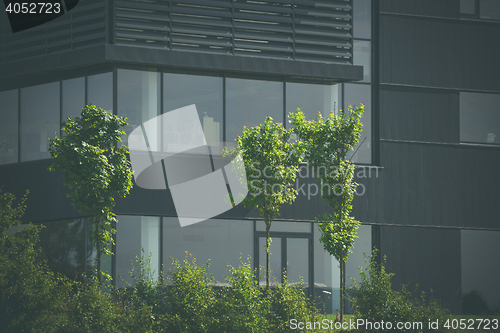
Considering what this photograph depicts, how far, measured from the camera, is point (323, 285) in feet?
66.6

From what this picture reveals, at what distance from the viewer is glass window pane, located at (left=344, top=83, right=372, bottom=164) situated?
21172 millimetres

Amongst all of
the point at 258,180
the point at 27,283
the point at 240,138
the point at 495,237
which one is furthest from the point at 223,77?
the point at 495,237

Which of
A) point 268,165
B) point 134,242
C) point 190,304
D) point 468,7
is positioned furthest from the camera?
point 468,7

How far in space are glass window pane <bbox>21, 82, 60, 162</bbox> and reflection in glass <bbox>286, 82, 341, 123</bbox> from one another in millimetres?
7207

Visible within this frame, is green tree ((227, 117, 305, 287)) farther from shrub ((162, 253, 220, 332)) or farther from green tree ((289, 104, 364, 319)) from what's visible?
shrub ((162, 253, 220, 332))

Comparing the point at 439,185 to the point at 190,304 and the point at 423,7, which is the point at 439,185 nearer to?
the point at 423,7

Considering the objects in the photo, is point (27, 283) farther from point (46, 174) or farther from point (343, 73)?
point (343, 73)

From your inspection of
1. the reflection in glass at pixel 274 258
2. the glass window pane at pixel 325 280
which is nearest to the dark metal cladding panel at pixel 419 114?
the glass window pane at pixel 325 280

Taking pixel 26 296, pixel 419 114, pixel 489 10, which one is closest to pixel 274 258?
pixel 419 114

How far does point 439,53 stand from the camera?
72.9 feet

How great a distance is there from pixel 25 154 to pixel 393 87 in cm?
1214

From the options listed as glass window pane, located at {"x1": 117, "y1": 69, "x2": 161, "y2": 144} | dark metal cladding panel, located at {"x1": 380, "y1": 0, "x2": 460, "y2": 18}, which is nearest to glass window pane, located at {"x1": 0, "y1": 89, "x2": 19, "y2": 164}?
glass window pane, located at {"x1": 117, "y1": 69, "x2": 161, "y2": 144}

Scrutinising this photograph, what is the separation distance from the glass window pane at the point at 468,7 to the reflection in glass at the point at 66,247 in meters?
14.8

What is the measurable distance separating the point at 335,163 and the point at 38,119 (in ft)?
30.5
